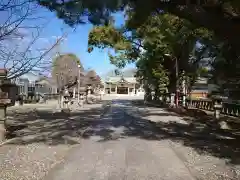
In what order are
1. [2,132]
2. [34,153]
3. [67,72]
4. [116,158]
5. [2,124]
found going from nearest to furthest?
[116,158] → [34,153] → [2,132] → [2,124] → [67,72]

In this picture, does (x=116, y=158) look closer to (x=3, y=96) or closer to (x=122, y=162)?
(x=122, y=162)

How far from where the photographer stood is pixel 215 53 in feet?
59.5

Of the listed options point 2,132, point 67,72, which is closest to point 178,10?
point 2,132

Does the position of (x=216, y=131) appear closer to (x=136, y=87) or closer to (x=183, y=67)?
(x=183, y=67)

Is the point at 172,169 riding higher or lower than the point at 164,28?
lower

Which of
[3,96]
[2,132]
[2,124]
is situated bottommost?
[2,132]

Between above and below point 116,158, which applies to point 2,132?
above

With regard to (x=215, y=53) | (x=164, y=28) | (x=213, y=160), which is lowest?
(x=213, y=160)

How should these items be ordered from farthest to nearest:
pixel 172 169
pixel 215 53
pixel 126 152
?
pixel 215 53, pixel 126 152, pixel 172 169

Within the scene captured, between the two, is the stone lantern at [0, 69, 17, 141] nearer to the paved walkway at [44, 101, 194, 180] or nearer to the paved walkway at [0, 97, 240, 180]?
the paved walkway at [0, 97, 240, 180]

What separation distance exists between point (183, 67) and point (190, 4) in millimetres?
28574

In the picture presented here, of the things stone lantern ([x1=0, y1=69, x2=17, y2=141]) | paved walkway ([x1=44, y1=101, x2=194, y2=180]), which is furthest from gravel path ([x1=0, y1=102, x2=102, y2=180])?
stone lantern ([x1=0, y1=69, x2=17, y2=141])

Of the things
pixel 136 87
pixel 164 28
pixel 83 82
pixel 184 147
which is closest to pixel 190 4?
pixel 184 147

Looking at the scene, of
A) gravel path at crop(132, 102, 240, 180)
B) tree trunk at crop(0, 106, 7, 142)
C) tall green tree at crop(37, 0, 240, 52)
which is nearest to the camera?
gravel path at crop(132, 102, 240, 180)
